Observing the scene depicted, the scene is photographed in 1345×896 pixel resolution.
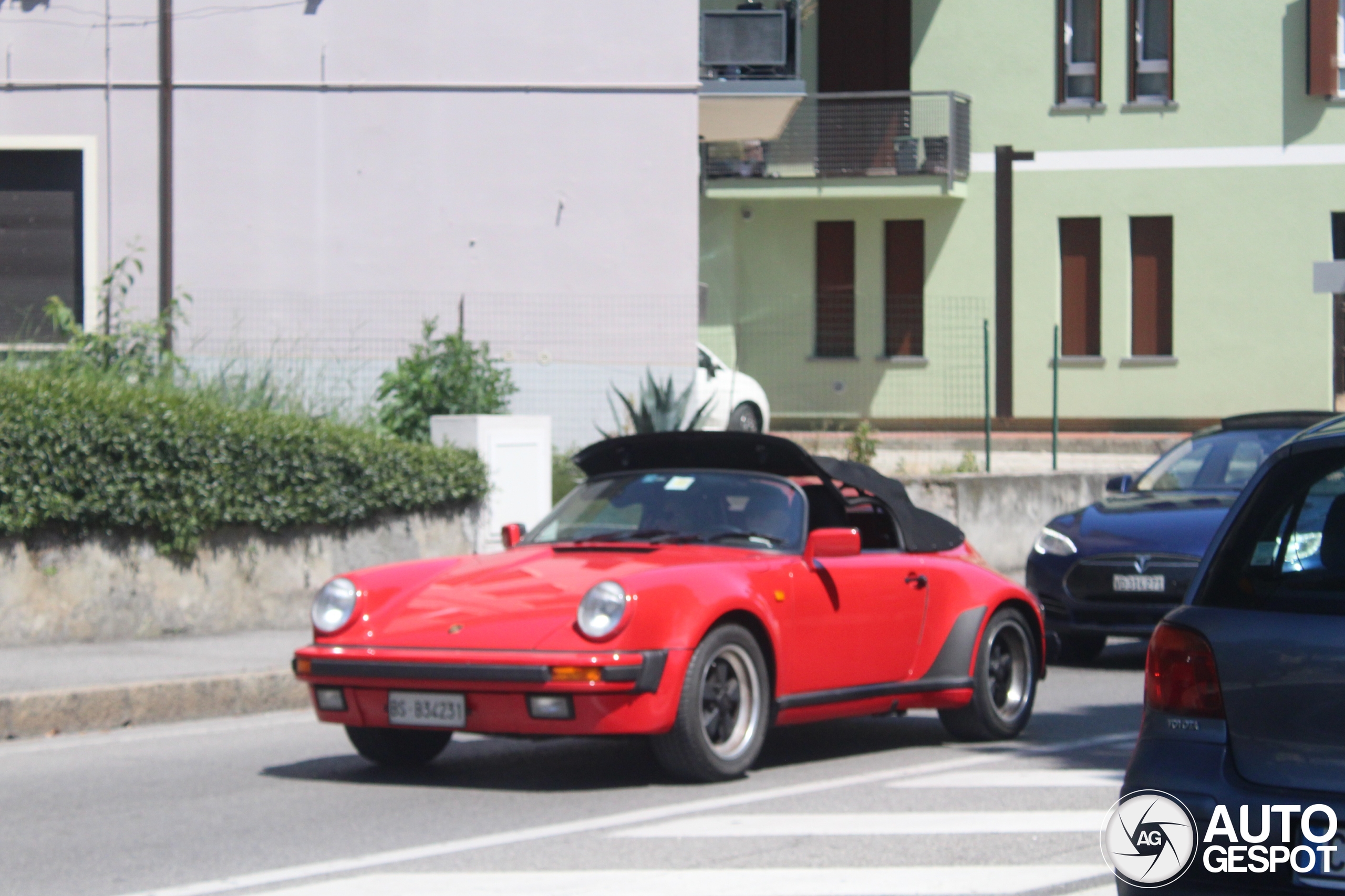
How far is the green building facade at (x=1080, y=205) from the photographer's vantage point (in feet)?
93.8

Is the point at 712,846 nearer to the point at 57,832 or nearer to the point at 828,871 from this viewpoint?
the point at 828,871

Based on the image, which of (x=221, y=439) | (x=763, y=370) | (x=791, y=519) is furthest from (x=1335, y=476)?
(x=763, y=370)

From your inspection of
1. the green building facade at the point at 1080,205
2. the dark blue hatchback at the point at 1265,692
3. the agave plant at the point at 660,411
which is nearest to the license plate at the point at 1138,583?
the agave plant at the point at 660,411

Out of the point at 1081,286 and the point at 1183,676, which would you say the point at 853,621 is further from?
the point at 1081,286

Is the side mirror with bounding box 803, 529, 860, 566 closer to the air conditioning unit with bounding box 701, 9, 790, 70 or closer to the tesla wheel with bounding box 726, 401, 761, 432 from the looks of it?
the tesla wheel with bounding box 726, 401, 761, 432

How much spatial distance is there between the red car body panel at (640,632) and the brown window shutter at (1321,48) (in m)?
22.7

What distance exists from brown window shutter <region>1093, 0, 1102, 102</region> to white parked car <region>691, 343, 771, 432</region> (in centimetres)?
992

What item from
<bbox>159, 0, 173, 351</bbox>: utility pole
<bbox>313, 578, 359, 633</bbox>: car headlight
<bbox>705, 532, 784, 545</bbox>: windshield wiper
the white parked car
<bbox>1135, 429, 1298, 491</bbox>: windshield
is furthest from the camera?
the white parked car

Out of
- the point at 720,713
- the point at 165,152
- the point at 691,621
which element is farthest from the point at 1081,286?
the point at 691,621

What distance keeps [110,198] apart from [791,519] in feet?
44.8

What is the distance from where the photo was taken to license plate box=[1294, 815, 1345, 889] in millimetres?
3596

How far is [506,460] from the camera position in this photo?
15141 millimetres

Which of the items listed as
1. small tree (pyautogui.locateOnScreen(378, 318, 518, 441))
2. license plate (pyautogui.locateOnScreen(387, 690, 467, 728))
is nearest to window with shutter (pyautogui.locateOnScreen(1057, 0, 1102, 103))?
small tree (pyautogui.locateOnScreen(378, 318, 518, 441))

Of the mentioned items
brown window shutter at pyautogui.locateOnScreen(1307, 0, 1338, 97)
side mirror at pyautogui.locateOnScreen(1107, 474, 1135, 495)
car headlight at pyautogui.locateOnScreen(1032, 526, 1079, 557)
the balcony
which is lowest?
car headlight at pyautogui.locateOnScreen(1032, 526, 1079, 557)
